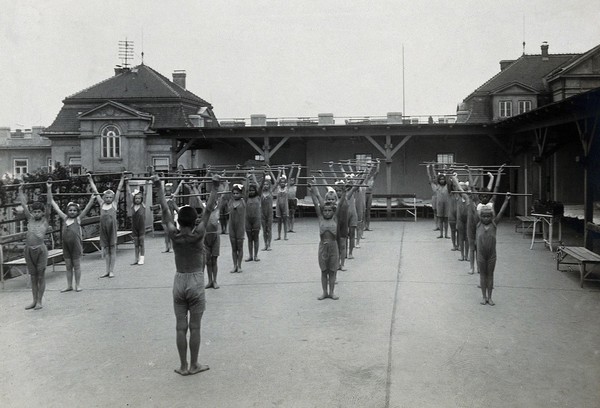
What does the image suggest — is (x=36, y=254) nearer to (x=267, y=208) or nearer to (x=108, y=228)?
(x=108, y=228)

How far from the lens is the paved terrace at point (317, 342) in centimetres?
509

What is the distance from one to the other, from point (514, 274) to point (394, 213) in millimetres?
14097

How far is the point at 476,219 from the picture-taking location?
10.1 meters

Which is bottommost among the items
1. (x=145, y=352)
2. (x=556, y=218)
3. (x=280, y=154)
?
(x=145, y=352)

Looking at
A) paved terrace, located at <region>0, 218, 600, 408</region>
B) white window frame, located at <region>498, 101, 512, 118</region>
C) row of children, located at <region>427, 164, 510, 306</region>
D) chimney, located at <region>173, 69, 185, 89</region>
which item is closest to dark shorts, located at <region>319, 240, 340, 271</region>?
paved terrace, located at <region>0, 218, 600, 408</region>

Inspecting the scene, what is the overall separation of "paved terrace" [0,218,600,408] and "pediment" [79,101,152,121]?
2086 centimetres

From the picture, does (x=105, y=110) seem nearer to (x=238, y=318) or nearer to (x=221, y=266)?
(x=221, y=266)

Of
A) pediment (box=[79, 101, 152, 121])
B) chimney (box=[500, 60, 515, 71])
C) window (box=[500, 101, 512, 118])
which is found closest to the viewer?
window (box=[500, 101, 512, 118])

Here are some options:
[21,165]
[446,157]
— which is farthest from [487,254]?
[21,165]

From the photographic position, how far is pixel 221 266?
12281 millimetres

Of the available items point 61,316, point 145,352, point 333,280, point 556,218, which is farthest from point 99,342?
point 556,218

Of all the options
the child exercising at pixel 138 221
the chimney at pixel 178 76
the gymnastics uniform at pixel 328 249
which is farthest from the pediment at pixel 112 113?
the gymnastics uniform at pixel 328 249

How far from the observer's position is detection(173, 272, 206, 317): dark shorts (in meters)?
5.64

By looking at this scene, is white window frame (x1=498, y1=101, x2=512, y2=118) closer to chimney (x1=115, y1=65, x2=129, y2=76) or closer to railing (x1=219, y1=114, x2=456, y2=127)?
railing (x1=219, y1=114, x2=456, y2=127)
